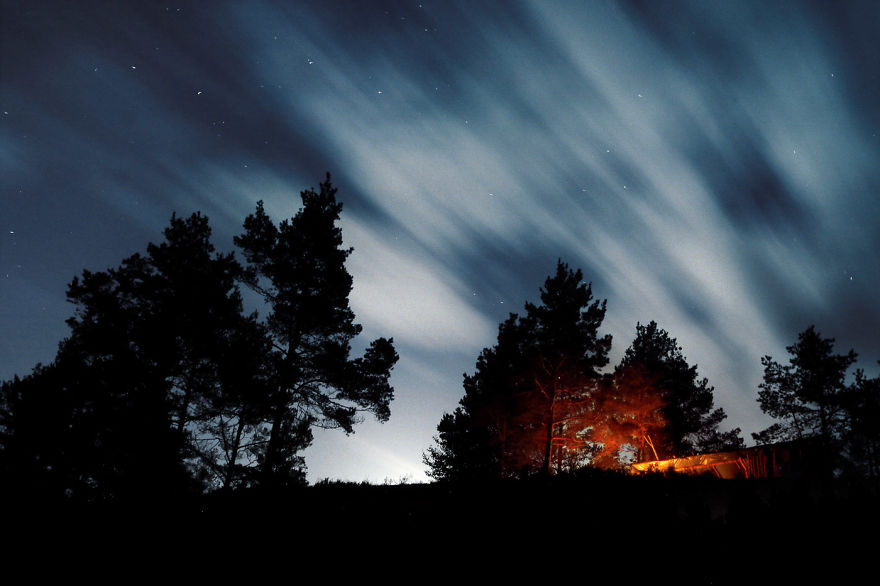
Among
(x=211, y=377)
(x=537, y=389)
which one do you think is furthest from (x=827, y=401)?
(x=211, y=377)

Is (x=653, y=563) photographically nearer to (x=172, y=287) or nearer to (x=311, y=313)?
(x=311, y=313)

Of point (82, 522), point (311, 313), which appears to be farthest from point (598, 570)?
point (311, 313)

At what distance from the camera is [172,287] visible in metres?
20.2

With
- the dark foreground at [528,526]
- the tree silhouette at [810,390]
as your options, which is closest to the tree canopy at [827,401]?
the tree silhouette at [810,390]

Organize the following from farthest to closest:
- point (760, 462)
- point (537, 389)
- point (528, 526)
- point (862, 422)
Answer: point (862, 422) → point (537, 389) → point (760, 462) → point (528, 526)

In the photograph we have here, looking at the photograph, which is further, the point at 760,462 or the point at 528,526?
the point at 760,462

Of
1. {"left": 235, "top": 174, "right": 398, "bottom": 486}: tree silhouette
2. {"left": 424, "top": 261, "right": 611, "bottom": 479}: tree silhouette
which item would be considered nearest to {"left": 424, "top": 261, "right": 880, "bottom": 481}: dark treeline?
{"left": 424, "top": 261, "right": 611, "bottom": 479}: tree silhouette

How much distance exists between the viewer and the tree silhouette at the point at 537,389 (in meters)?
25.2

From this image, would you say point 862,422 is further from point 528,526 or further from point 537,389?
point 528,526

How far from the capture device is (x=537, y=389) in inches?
994

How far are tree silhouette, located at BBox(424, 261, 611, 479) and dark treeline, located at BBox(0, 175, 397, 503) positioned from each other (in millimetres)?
9369

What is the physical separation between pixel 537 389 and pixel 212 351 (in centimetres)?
1610

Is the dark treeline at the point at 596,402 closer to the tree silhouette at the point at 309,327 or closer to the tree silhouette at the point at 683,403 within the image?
the tree silhouette at the point at 683,403

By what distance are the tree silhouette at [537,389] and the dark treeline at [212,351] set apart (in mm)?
9369
